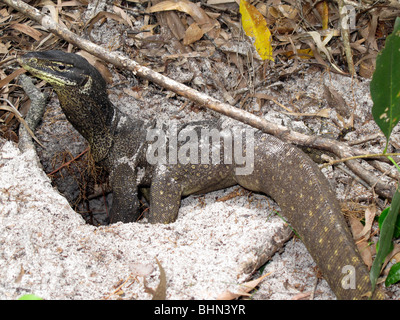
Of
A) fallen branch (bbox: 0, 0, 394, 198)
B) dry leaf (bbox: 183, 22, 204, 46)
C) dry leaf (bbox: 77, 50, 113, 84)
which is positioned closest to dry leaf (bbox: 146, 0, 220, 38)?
dry leaf (bbox: 183, 22, 204, 46)

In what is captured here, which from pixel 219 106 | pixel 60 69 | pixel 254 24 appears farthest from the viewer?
pixel 254 24

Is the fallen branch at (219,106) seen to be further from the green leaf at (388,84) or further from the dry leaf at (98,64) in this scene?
the green leaf at (388,84)

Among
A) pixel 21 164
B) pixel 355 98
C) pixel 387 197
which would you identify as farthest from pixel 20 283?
pixel 355 98
